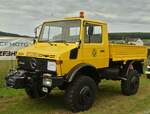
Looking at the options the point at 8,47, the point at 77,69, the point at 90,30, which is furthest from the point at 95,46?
the point at 8,47

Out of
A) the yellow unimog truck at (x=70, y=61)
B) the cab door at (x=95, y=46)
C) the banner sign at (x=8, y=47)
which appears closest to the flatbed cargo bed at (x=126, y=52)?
the yellow unimog truck at (x=70, y=61)

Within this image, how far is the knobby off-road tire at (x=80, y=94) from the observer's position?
9602 millimetres

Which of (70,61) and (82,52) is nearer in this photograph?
(70,61)

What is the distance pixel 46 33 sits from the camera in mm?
10984

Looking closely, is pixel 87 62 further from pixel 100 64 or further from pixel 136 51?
pixel 136 51

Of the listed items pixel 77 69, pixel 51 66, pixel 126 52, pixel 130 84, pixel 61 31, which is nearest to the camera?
pixel 51 66

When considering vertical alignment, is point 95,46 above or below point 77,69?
above

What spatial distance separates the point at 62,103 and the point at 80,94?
1412mm

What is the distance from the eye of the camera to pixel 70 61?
380 inches

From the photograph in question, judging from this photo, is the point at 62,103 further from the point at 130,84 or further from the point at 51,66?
the point at 130,84

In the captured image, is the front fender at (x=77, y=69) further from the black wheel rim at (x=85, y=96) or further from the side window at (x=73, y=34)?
the side window at (x=73, y=34)

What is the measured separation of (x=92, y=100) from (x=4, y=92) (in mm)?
3618

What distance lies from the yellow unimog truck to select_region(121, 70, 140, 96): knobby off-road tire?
852 mm

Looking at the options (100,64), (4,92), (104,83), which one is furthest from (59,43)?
(104,83)
